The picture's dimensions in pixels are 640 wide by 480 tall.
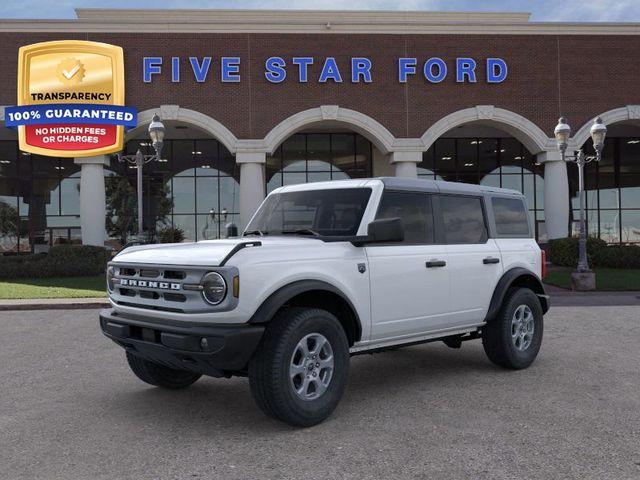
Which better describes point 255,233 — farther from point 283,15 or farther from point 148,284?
point 283,15

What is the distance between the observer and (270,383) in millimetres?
4246

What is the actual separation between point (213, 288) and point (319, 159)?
25.9 metres

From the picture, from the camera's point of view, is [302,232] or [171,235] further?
[171,235]

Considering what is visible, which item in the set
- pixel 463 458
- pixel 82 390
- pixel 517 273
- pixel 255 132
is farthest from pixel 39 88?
pixel 463 458

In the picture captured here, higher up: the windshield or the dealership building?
the dealership building

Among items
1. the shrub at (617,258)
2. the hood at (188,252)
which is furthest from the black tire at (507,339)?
the shrub at (617,258)

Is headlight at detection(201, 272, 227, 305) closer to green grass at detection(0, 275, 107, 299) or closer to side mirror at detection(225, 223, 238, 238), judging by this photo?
side mirror at detection(225, 223, 238, 238)

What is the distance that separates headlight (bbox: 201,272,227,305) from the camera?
4184mm

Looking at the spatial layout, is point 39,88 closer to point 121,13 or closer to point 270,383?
point 121,13

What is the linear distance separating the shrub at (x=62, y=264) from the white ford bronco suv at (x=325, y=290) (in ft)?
55.0

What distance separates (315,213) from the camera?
5.60 meters

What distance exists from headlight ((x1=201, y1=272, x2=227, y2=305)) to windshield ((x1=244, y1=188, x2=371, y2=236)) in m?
1.32

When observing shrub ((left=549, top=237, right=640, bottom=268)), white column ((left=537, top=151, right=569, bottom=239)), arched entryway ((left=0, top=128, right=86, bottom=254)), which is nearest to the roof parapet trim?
white column ((left=537, top=151, right=569, bottom=239))

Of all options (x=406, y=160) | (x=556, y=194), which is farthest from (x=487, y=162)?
(x=406, y=160)
